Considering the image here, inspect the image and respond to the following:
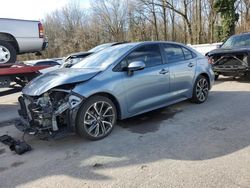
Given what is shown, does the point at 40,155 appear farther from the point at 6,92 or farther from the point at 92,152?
the point at 6,92

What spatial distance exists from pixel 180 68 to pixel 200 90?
1.04 meters

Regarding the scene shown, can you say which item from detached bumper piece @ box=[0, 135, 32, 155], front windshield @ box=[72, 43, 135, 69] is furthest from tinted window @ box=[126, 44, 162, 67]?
detached bumper piece @ box=[0, 135, 32, 155]

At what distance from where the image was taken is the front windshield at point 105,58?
5.61m

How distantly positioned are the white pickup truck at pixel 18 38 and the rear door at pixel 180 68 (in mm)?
4285

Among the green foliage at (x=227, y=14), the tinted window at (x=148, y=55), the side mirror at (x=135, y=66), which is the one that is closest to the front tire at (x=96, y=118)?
the side mirror at (x=135, y=66)

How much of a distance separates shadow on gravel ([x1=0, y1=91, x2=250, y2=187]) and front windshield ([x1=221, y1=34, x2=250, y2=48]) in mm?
5295

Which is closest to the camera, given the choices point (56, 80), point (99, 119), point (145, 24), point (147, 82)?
point (56, 80)

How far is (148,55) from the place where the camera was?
6.11 metres

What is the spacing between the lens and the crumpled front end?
4.72 metres

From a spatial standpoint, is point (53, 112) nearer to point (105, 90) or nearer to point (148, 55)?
point (105, 90)

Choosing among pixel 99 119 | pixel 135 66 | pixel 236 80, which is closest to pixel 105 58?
pixel 135 66

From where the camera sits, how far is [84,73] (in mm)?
5156

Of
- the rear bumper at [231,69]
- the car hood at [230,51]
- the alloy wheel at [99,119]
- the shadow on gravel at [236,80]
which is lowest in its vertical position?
the alloy wheel at [99,119]

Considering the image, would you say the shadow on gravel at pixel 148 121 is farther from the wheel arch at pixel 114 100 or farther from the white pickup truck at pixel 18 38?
the white pickup truck at pixel 18 38
